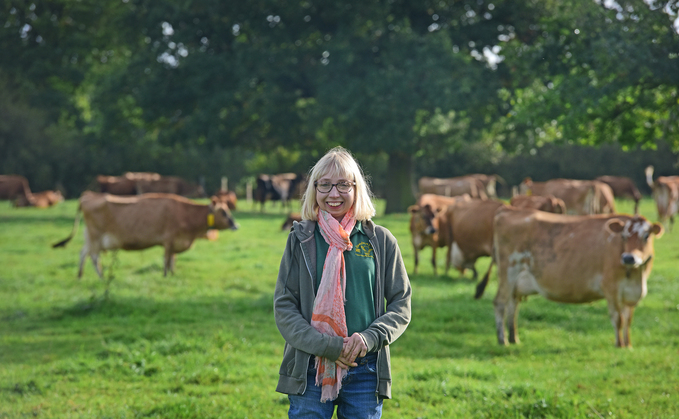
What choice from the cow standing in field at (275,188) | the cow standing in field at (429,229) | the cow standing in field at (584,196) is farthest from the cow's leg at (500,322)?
the cow standing in field at (275,188)

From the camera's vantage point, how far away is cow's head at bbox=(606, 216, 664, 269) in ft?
23.4

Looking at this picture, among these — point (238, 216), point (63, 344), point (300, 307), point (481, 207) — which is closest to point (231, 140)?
point (238, 216)

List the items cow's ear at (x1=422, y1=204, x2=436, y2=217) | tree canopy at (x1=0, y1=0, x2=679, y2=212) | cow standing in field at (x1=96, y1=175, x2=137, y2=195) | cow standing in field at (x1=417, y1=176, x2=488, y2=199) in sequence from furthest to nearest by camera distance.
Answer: cow standing in field at (x1=96, y1=175, x2=137, y2=195) < cow standing in field at (x1=417, y1=176, x2=488, y2=199) < tree canopy at (x1=0, y1=0, x2=679, y2=212) < cow's ear at (x1=422, y1=204, x2=436, y2=217)

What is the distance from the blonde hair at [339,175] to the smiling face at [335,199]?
0.06 ft

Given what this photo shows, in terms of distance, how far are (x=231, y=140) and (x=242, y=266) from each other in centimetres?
1570

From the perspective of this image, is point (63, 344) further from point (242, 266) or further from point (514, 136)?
point (514, 136)

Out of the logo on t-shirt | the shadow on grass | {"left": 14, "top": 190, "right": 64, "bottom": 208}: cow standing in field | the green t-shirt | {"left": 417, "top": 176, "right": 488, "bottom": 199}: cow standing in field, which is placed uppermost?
{"left": 417, "top": 176, "right": 488, "bottom": 199}: cow standing in field

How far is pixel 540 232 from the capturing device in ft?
26.3

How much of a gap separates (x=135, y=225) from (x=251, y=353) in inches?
258

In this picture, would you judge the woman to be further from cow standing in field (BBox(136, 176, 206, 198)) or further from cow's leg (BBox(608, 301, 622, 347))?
cow standing in field (BBox(136, 176, 206, 198))

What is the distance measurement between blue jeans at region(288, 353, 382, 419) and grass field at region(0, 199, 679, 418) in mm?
2101

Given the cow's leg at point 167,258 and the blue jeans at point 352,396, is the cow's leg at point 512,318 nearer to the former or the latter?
the blue jeans at point 352,396

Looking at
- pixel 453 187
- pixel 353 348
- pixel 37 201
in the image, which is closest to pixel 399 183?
pixel 453 187

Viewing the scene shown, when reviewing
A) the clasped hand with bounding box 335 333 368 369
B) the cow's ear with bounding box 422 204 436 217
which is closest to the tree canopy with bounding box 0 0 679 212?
the cow's ear with bounding box 422 204 436 217
